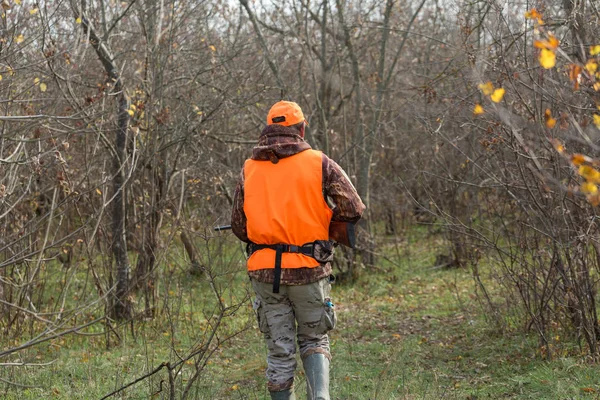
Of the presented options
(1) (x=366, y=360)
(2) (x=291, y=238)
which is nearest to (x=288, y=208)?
(2) (x=291, y=238)

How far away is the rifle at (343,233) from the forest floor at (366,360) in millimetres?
644

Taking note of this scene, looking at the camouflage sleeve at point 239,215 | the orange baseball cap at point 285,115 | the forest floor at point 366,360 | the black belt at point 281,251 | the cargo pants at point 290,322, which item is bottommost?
the forest floor at point 366,360

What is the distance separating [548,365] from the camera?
5887 millimetres

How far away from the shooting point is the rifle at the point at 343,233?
456cm

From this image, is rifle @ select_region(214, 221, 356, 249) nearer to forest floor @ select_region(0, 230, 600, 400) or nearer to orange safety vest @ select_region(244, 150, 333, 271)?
orange safety vest @ select_region(244, 150, 333, 271)

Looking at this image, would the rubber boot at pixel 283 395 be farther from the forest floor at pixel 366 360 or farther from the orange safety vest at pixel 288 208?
the orange safety vest at pixel 288 208

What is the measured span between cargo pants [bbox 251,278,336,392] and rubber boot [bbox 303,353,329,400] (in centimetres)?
5

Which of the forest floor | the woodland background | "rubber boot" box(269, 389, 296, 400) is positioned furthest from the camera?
the forest floor

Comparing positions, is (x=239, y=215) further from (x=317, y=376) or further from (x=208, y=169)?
(x=208, y=169)

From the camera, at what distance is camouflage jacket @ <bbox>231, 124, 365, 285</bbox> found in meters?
4.41

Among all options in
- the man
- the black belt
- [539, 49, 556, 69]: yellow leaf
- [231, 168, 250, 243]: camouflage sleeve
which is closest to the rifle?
the man

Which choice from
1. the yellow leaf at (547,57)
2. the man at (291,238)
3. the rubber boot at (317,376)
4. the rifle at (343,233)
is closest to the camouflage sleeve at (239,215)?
the man at (291,238)

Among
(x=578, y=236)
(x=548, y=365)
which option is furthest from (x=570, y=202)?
(x=548, y=365)

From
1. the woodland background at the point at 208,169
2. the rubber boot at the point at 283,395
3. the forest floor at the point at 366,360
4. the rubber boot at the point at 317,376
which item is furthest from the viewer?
the forest floor at the point at 366,360
